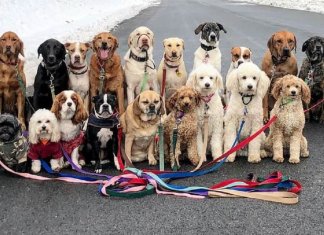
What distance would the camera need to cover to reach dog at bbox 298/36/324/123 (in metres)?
7.43

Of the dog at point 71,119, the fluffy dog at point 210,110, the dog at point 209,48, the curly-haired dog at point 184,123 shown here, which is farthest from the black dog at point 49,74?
the dog at point 209,48

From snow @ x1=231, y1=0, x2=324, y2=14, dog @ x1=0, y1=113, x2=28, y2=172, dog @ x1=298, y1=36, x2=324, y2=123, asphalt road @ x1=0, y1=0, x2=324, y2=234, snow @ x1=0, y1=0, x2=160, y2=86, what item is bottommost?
asphalt road @ x1=0, y1=0, x2=324, y2=234

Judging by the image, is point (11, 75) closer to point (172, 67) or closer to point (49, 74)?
point (49, 74)

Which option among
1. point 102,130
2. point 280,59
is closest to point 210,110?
point 102,130

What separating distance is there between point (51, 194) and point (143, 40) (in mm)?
3135

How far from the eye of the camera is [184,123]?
585 centimetres

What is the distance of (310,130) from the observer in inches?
282

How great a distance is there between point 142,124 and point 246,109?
131cm

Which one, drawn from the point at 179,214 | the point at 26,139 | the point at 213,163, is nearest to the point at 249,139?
the point at 213,163

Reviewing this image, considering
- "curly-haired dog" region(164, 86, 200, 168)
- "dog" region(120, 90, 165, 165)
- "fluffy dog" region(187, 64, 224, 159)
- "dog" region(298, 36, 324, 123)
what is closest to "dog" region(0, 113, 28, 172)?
"dog" region(120, 90, 165, 165)

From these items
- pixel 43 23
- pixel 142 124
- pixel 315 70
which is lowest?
pixel 142 124

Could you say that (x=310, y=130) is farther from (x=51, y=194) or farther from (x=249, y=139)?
(x=51, y=194)

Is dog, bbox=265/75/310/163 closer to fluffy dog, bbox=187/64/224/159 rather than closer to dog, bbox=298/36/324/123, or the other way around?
fluffy dog, bbox=187/64/224/159

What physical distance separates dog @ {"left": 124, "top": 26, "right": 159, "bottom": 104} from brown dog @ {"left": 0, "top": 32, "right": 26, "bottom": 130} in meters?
1.58
